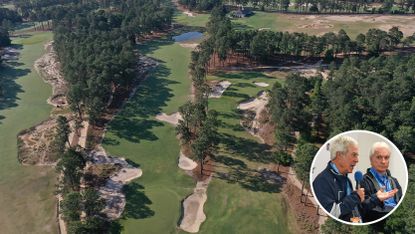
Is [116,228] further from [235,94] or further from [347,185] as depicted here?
[235,94]

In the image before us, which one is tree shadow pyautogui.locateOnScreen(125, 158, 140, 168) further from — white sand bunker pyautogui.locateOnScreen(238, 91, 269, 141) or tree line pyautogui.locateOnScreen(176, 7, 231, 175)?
white sand bunker pyautogui.locateOnScreen(238, 91, 269, 141)

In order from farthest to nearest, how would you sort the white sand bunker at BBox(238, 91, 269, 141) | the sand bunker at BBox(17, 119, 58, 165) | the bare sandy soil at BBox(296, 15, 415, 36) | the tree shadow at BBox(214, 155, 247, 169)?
the bare sandy soil at BBox(296, 15, 415, 36), the white sand bunker at BBox(238, 91, 269, 141), the sand bunker at BBox(17, 119, 58, 165), the tree shadow at BBox(214, 155, 247, 169)

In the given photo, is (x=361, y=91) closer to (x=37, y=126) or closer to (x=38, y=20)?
(x=37, y=126)

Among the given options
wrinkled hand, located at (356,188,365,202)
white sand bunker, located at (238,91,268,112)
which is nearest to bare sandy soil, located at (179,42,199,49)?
white sand bunker, located at (238,91,268,112)

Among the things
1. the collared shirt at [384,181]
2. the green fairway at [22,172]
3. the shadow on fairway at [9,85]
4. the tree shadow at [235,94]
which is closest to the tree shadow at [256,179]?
the green fairway at [22,172]

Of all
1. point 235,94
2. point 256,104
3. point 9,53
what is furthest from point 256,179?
point 9,53

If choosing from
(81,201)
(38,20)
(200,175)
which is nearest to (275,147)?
(200,175)
